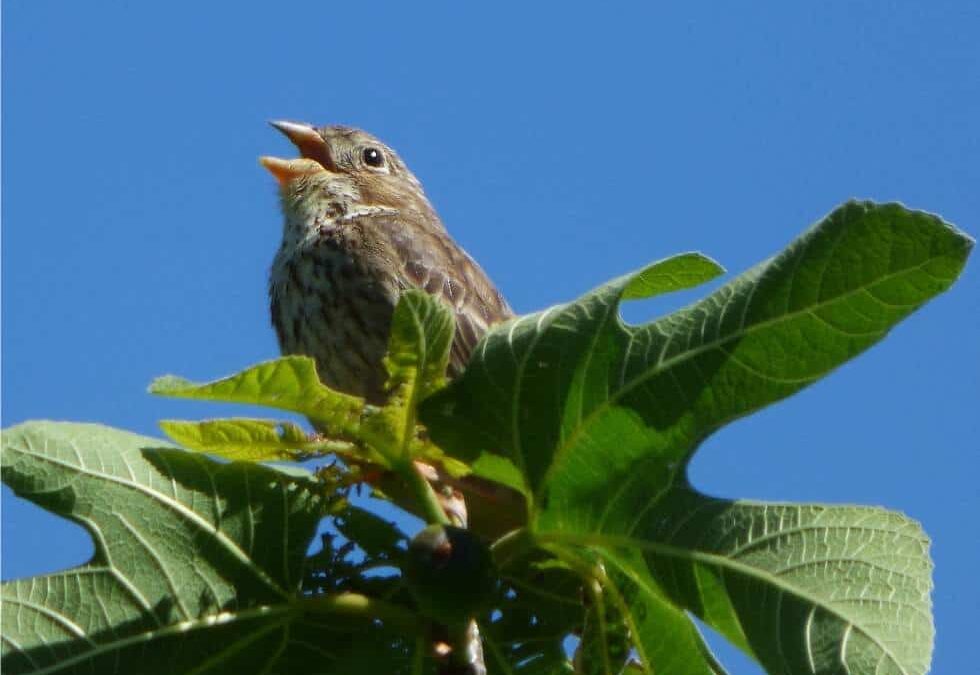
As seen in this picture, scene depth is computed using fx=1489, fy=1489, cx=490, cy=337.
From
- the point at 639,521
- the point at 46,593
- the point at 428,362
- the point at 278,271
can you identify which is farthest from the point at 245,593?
the point at 278,271

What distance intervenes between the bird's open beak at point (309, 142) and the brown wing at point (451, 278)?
2.37 ft

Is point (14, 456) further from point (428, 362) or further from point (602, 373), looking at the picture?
point (602, 373)

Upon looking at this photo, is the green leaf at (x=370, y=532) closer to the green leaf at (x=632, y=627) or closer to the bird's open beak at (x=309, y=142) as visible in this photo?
the green leaf at (x=632, y=627)

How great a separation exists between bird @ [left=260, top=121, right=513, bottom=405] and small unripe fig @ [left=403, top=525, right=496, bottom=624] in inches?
119

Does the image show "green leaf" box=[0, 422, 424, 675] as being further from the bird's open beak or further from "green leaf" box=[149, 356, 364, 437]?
the bird's open beak

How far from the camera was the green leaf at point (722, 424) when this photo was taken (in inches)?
96.7

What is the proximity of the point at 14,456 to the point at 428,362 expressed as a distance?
2.56 ft

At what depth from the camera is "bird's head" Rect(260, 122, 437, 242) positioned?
6949mm

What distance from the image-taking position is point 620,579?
2.79 m

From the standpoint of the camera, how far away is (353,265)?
20.7ft

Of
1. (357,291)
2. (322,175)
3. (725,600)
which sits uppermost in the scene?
(322,175)

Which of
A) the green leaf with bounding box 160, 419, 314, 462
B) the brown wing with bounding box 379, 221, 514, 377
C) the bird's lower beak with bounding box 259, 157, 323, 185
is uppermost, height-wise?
the bird's lower beak with bounding box 259, 157, 323, 185

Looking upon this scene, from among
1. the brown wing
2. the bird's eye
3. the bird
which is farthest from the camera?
the bird's eye

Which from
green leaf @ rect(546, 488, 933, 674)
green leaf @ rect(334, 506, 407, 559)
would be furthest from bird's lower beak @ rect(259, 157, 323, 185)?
green leaf @ rect(546, 488, 933, 674)
